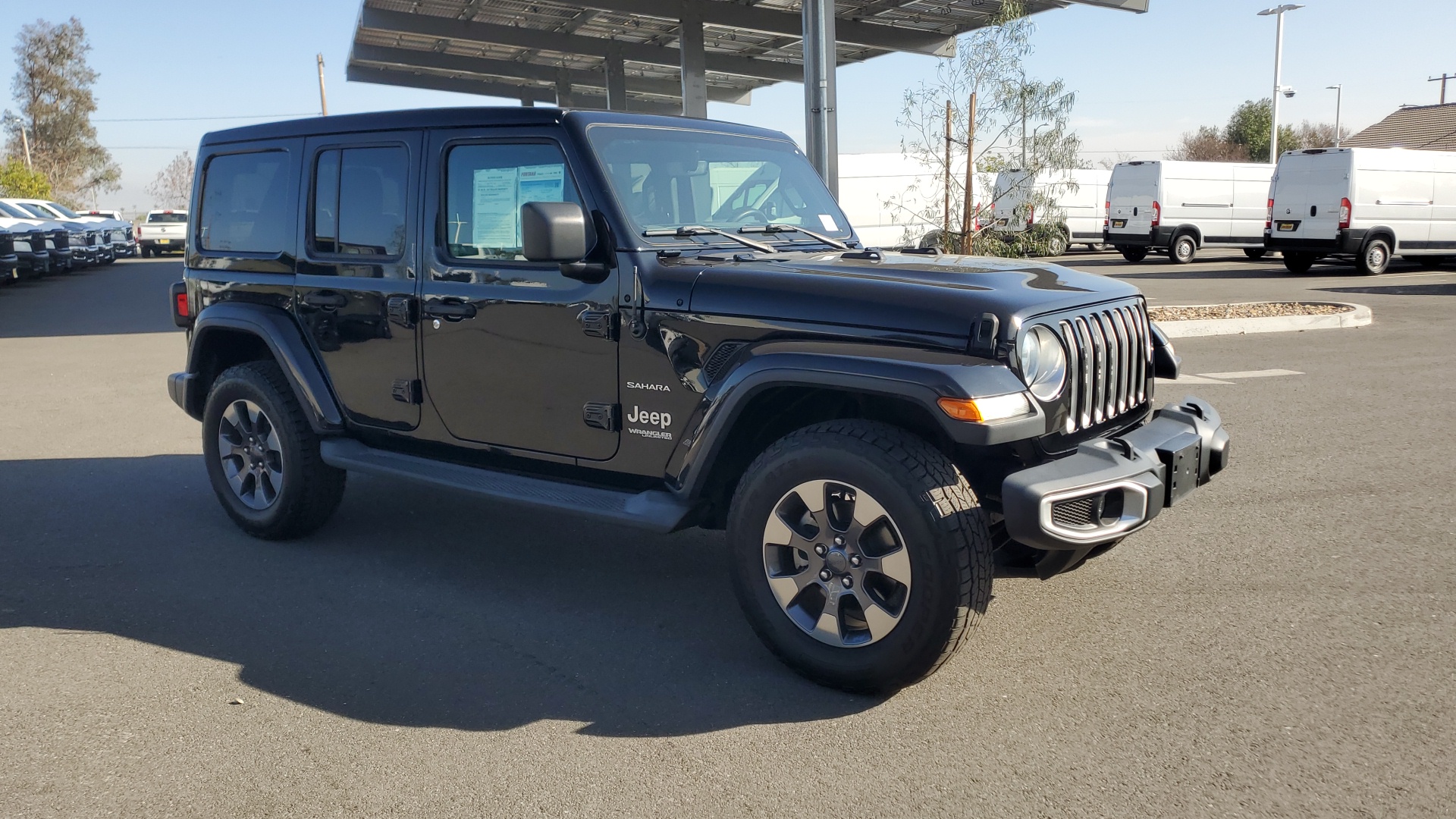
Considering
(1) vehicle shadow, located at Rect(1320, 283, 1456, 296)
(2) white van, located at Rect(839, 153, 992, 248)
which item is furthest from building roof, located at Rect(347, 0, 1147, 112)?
(1) vehicle shadow, located at Rect(1320, 283, 1456, 296)

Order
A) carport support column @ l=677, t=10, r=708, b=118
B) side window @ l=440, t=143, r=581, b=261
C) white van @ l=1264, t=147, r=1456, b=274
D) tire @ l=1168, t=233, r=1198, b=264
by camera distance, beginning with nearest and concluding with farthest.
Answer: side window @ l=440, t=143, r=581, b=261 → white van @ l=1264, t=147, r=1456, b=274 → carport support column @ l=677, t=10, r=708, b=118 → tire @ l=1168, t=233, r=1198, b=264

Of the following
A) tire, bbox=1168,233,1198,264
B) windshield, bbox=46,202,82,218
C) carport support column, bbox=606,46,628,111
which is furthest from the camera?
windshield, bbox=46,202,82,218

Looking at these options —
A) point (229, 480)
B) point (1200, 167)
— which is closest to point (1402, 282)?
point (1200, 167)

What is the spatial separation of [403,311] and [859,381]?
87.9 inches

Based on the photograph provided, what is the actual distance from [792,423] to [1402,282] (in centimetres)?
2011

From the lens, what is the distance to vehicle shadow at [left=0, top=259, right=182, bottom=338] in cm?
1577

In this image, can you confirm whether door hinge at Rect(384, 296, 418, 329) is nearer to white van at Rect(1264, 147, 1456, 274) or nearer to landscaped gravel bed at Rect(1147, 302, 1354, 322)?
landscaped gravel bed at Rect(1147, 302, 1354, 322)

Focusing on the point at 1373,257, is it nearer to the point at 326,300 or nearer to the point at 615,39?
the point at 615,39

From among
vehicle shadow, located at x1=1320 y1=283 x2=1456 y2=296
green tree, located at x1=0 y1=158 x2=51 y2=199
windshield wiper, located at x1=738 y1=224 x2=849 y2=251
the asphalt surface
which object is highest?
green tree, located at x1=0 y1=158 x2=51 y2=199

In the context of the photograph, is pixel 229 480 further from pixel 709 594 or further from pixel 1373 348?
pixel 1373 348

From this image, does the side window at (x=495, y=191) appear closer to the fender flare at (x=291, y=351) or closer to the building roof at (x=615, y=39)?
the fender flare at (x=291, y=351)

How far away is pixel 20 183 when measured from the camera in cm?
5172

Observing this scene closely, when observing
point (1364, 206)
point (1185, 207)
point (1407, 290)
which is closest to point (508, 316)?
point (1407, 290)

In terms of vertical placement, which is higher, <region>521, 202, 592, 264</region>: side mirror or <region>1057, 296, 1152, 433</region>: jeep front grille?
<region>521, 202, 592, 264</region>: side mirror
